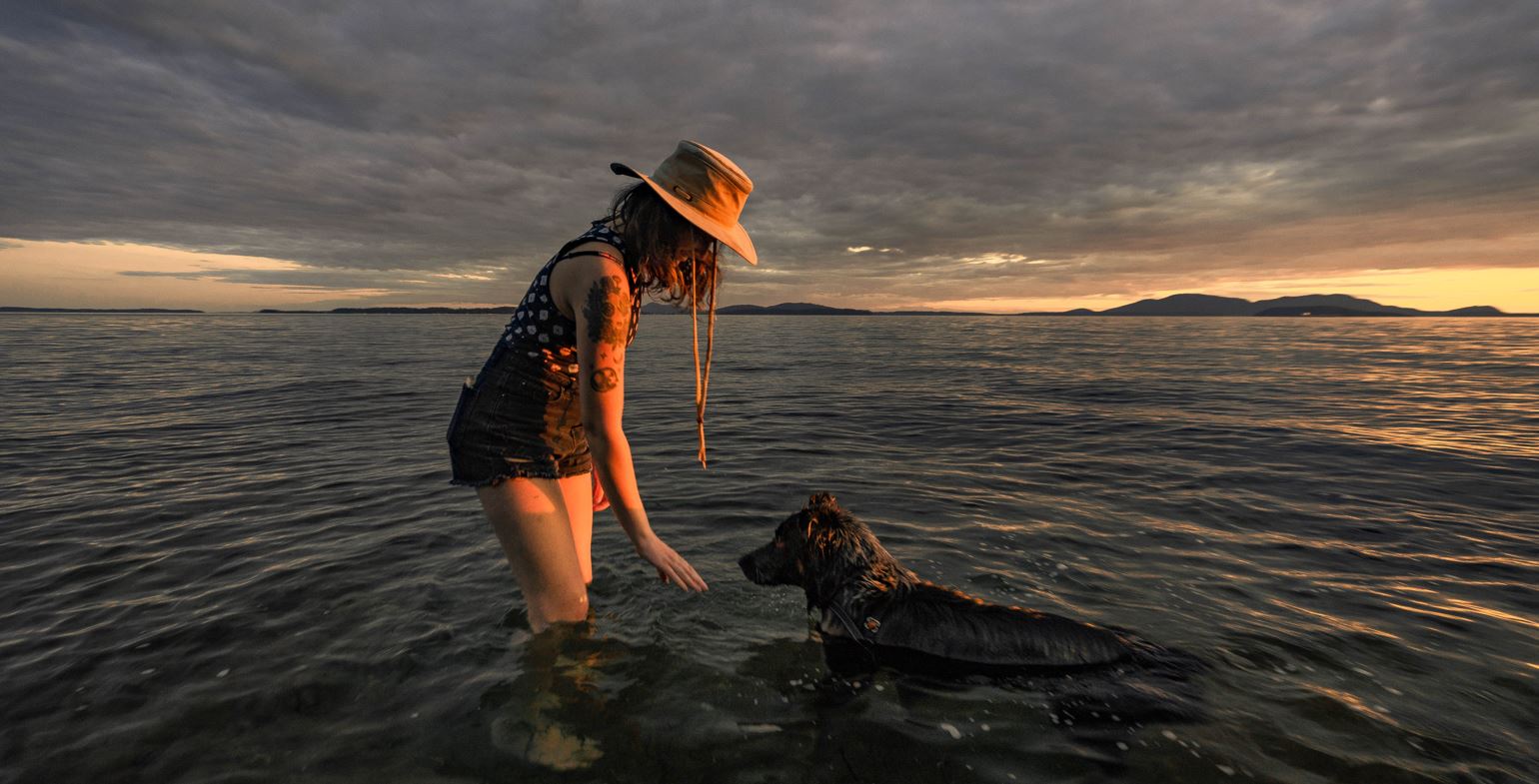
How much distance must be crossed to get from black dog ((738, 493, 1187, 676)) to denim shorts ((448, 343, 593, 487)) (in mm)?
2338

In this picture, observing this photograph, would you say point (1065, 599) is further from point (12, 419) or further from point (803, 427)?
point (12, 419)

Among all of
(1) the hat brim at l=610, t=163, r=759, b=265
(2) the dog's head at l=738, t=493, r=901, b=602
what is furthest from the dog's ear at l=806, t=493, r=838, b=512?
(1) the hat brim at l=610, t=163, r=759, b=265

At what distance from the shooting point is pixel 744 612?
5906mm

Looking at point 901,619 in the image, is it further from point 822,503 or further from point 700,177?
point 700,177

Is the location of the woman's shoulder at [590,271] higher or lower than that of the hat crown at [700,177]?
lower

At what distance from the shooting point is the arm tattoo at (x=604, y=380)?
3227 mm

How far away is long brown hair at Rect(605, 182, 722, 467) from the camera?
3.26 meters

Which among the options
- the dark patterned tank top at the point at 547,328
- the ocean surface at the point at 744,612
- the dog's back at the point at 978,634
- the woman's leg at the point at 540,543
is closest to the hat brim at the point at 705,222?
the dark patterned tank top at the point at 547,328

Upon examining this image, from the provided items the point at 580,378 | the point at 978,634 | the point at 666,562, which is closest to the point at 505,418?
the point at 580,378

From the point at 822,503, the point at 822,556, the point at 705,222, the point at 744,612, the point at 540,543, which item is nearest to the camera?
the point at 705,222

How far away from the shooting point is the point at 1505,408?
17984 mm

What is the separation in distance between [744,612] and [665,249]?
3.84 metres

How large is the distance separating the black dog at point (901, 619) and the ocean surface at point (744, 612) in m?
0.22

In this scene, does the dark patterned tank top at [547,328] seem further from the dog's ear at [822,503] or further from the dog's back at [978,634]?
the dog's back at [978,634]
